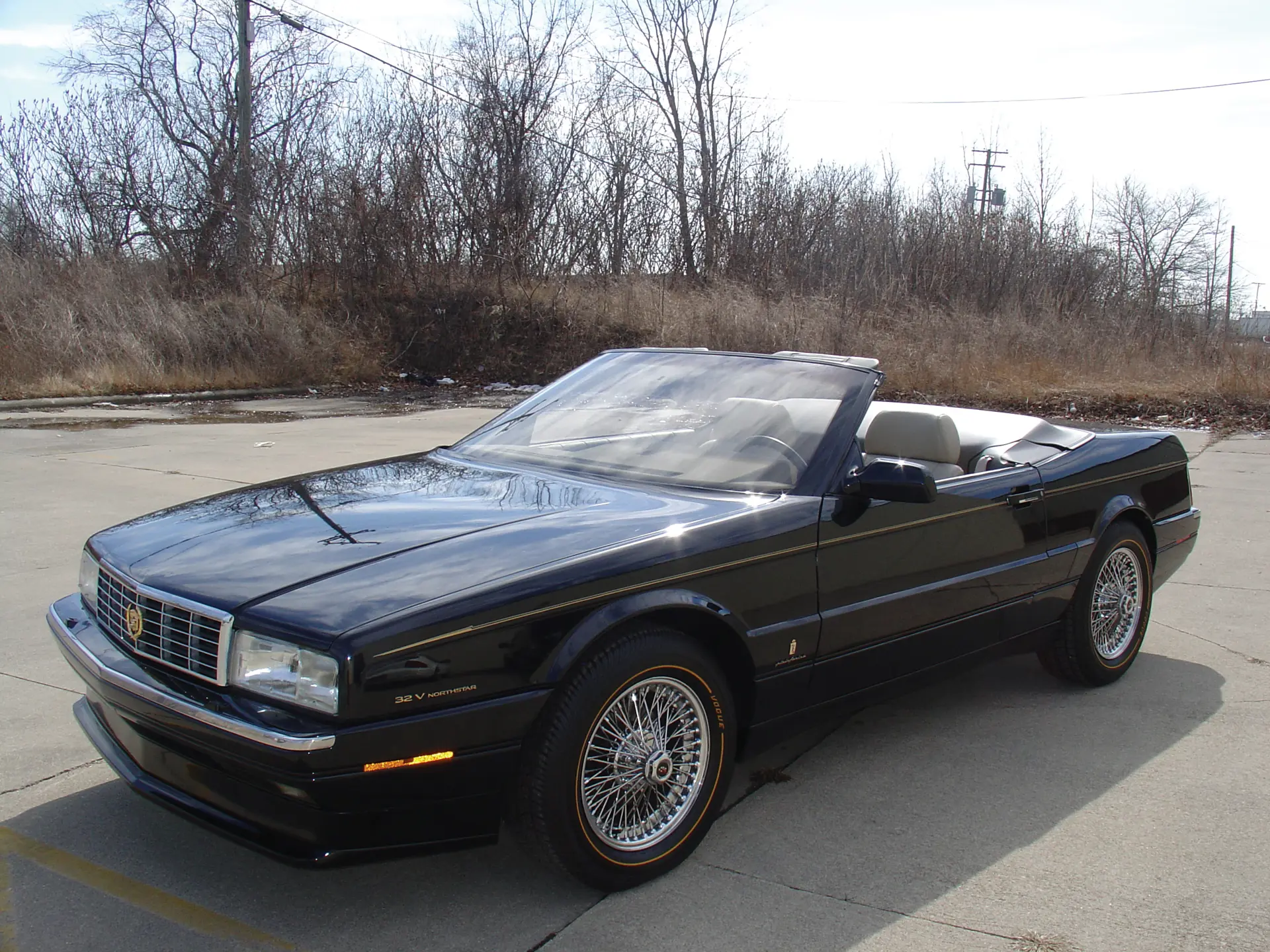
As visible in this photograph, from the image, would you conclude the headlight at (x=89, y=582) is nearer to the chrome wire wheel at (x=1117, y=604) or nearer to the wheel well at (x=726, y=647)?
the wheel well at (x=726, y=647)

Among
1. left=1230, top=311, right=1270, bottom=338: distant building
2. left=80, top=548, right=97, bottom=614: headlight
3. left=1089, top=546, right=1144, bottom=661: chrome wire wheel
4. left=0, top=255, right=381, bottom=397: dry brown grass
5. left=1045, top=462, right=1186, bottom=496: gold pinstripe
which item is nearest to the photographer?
left=80, top=548, right=97, bottom=614: headlight

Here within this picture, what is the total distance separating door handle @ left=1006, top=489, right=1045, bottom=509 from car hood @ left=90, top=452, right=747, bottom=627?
Result: 1.37 metres

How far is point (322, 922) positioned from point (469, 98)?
26.0 m

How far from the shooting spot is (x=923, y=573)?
3.75m

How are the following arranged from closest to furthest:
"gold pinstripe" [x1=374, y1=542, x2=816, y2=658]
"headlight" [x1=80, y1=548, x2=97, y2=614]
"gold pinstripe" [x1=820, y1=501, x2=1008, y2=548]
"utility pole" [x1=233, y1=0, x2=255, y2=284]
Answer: "gold pinstripe" [x1=374, y1=542, x2=816, y2=658] < "headlight" [x1=80, y1=548, x2=97, y2=614] < "gold pinstripe" [x1=820, y1=501, x2=1008, y2=548] < "utility pole" [x1=233, y1=0, x2=255, y2=284]

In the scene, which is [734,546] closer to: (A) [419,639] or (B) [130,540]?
(A) [419,639]

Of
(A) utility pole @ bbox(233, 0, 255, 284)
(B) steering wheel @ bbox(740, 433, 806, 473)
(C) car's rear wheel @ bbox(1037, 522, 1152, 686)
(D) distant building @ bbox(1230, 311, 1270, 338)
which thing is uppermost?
(A) utility pole @ bbox(233, 0, 255, 284)

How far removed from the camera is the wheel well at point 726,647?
9.80 ft

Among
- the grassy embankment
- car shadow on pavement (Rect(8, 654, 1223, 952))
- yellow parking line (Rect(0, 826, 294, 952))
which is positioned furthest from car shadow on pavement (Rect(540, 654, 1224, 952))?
the grassy embankment

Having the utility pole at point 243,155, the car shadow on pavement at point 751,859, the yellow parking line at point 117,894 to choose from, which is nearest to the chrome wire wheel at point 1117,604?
the car shadow on pavement at point 751,859

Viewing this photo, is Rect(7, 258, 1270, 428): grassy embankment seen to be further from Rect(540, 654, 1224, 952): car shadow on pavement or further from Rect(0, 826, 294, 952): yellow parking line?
Rect(0, 826, 294, 952): yellow parking line

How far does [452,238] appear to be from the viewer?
24953 millimetres

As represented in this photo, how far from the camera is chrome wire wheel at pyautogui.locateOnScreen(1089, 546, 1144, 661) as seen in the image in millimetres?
4664

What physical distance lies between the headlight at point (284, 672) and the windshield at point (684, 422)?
1.45 meters
